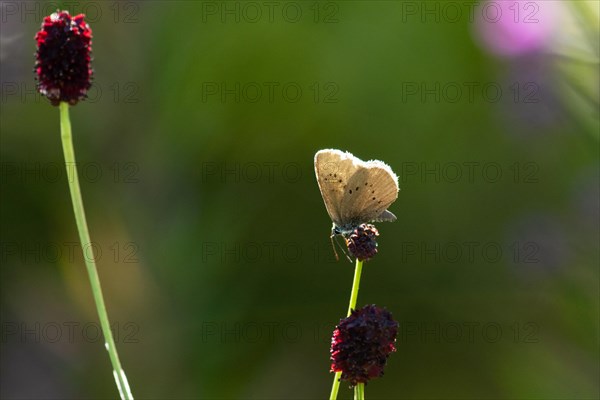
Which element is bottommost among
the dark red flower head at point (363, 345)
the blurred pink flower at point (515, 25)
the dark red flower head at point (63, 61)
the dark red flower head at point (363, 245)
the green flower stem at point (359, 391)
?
the green flower stem at point (359, 391)

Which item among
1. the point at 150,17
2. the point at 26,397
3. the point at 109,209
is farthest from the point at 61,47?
the point at 26,397

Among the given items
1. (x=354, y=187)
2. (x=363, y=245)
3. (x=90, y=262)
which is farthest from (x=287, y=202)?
(x=90, y=262)

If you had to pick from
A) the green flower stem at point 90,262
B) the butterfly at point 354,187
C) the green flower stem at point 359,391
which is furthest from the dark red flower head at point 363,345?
the butterfly at point 354,187

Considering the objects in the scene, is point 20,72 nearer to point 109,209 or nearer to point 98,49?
point 98,49

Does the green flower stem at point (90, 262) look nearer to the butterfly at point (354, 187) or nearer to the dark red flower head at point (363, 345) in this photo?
the dark red flower head at point (363, 345)

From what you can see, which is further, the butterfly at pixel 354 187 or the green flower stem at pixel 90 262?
the butterfly at pixel 354 187
